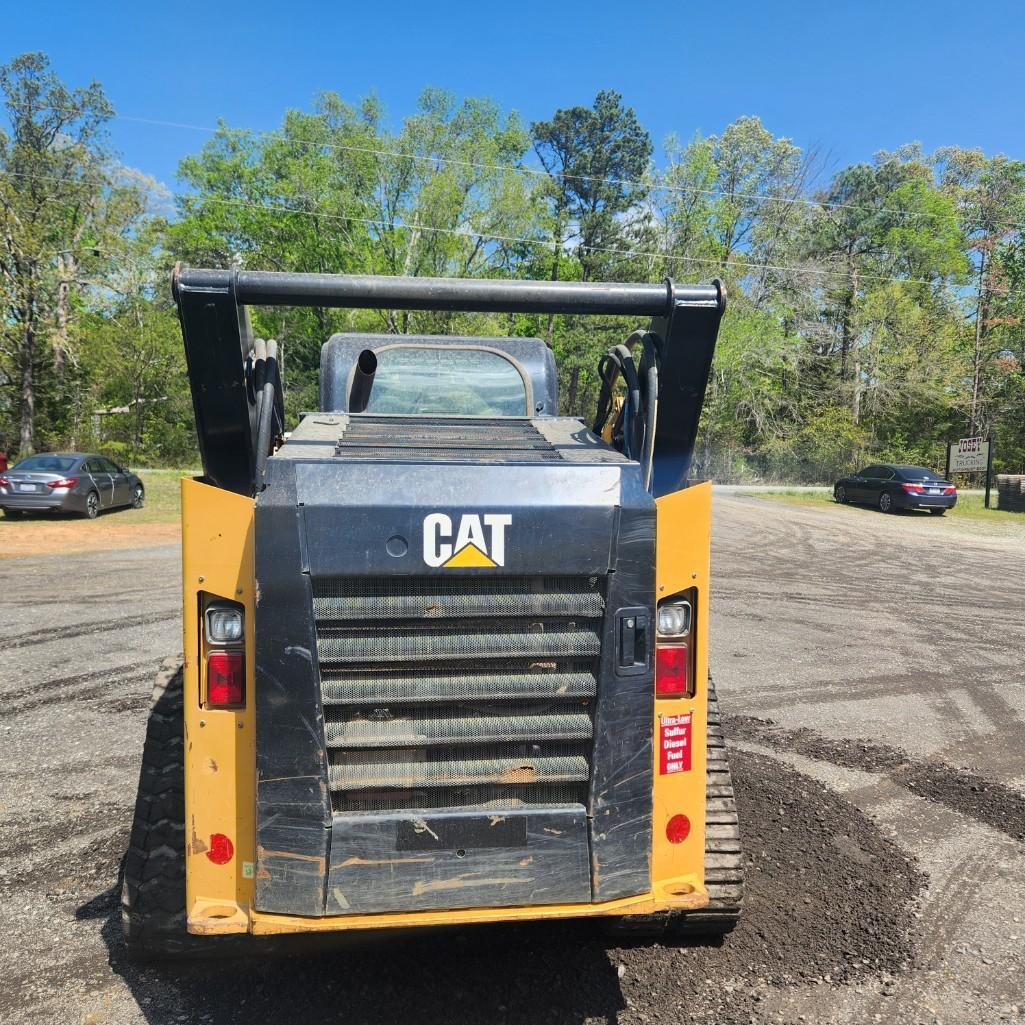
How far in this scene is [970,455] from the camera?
28.6 m

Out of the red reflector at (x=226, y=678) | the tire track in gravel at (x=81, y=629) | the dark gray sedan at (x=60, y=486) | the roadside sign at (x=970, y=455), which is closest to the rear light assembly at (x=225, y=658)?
the red reflector at (x=226, y=678)

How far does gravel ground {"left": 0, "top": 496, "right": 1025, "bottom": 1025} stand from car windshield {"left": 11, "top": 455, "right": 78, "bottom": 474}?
9.76 meters

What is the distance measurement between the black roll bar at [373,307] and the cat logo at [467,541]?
0.85 metres

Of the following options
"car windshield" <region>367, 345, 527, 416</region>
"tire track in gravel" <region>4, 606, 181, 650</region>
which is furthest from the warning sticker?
"tire track in gravel" <region>4, 606, 181, 650</region>

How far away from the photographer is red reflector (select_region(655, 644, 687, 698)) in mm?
2588

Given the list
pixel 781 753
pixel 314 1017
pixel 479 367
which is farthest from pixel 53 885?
pixel 781 753

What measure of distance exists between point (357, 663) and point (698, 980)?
1692 millimetres

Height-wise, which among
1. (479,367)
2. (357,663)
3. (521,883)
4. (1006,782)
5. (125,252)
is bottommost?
(1006,782)

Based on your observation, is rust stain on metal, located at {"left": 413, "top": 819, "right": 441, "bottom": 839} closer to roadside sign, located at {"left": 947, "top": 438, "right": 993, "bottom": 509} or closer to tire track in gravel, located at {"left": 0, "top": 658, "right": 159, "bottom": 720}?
tire track in gravel, located at {"left": 0, "top": 658, "right": 159, "bottom": 720}

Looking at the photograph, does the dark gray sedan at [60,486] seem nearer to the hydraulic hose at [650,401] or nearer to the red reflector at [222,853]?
the red reflector at [222,853]

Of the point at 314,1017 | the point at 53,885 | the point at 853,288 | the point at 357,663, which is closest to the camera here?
the point at 357,663

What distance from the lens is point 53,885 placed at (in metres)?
3.48

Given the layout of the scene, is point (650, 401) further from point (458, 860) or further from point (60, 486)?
point (60, 486)

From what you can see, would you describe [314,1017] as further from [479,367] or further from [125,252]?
[125,252]
